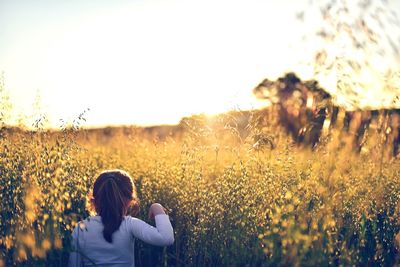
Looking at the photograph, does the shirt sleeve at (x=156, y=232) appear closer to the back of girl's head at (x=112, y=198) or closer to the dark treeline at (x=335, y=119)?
the back of girl's head at (x=112, y=198)

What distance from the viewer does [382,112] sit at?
11.0 feet

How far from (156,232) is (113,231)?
0.23m

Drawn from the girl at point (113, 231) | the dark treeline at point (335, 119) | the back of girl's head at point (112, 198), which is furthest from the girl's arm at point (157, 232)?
the dark treeline at point (335, 119)

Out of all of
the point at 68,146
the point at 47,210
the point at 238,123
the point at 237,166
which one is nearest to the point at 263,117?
the point at 238,123

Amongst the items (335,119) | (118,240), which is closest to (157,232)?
(118,240)

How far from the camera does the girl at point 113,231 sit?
3.03 meters

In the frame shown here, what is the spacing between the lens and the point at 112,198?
3090 millimetres

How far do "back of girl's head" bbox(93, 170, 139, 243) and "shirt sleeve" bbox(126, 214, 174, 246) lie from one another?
0.10m

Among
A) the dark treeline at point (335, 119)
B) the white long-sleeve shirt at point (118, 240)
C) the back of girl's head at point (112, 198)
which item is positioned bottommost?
the white long-sleeve shirt at point (118, 240)

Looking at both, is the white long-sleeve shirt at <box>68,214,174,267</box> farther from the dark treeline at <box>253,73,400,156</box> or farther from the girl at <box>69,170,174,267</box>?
the dark treeline at <box>253,73,400,156</box>

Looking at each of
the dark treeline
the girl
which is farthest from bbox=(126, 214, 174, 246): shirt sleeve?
the dark treeline

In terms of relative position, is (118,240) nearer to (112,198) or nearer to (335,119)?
(112,198)

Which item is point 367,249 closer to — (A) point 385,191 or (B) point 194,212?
(A) point 385,191

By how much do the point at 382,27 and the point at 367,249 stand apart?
4.39 feet
